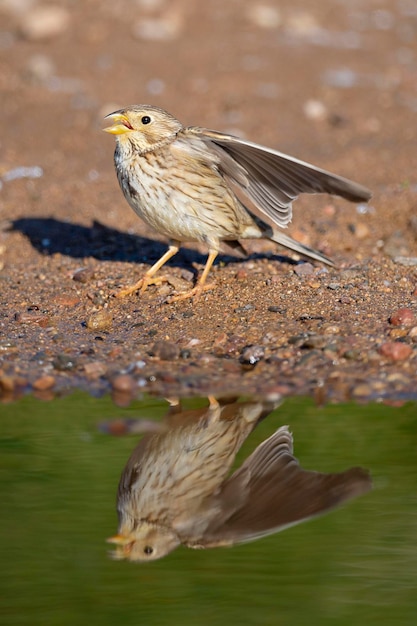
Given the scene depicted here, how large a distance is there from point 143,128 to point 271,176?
2.76 feet

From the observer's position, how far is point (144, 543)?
4.30m

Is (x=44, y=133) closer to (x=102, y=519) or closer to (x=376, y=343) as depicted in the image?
(x=376, y=343)

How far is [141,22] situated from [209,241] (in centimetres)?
790

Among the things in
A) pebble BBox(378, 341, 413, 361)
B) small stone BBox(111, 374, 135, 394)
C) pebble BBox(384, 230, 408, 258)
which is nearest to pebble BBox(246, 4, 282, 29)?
pebble BBox(384, 230, 408, 258)

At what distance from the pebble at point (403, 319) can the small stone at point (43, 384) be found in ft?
6.57

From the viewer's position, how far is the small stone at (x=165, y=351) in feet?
20.2

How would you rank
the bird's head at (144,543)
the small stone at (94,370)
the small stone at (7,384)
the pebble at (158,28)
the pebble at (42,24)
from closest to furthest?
the bird's head at (144,543)
the small stone at (7,384)
the small stone at (94,370)
the pebble at (42,24)
the pebble at (158,28)

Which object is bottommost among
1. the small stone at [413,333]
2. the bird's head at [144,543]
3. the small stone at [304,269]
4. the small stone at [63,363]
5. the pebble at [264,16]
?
the bird's head at [144,543]

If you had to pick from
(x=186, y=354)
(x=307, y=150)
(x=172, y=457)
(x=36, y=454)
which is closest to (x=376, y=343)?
(x=186, y=354)

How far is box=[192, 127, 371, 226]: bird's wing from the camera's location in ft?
21.3

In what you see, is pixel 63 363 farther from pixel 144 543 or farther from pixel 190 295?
pixel 144 543

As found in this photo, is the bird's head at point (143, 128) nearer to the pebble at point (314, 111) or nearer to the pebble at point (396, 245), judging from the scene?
the pebble at point (396, 245)

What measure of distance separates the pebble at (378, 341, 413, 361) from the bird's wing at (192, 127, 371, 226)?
0.89m

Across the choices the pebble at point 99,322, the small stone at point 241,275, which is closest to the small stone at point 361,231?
the small stone at point 241,275
